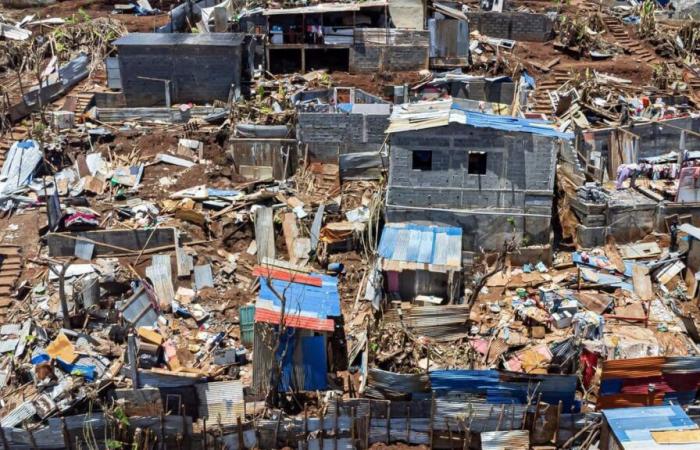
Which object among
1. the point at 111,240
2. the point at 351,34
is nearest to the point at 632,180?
the point at 351,34

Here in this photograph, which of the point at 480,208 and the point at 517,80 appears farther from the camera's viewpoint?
the point at 517,80

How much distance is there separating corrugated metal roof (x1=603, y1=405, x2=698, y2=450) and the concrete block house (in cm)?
735

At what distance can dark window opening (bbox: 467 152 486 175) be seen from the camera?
2169 centimetres

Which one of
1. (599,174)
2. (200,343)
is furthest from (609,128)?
(200,343)

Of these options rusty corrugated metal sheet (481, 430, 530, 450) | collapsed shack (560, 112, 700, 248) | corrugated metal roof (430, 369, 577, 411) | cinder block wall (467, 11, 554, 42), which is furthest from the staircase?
rusty corrugated metal sheet (481, 430, 530, 450)

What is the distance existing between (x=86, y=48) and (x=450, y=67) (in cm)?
1692

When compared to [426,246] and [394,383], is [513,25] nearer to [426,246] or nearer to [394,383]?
[426,246]

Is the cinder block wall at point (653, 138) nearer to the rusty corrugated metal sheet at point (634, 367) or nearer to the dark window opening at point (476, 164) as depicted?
the dark window opening at point (476, 164)

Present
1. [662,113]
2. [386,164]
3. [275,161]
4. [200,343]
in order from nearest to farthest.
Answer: [200,343], [386,164], [275,161], [662,113]

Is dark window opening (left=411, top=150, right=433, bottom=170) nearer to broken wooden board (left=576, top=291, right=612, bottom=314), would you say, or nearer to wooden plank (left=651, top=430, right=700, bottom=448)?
broken wooden board (left=576, top=291, right=612, bottom=314)

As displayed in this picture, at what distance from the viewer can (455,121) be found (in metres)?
20.9

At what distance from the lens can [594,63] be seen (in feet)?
125

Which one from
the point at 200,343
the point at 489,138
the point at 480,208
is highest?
the point at 489,138

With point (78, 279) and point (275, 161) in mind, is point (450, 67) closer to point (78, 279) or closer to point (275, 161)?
point (275, 161)
